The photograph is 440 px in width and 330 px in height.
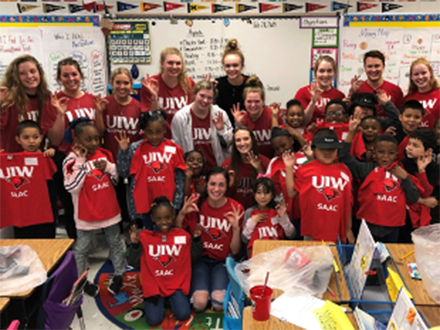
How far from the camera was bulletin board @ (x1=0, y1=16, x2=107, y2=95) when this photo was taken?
4.22 m

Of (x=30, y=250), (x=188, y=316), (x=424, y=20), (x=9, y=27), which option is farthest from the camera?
(x=424, y=20)

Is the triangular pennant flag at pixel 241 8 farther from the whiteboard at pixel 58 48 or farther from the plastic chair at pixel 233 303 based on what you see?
the plastic chair at pixel 233 303

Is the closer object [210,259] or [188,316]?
[188,316]

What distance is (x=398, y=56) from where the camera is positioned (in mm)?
4652

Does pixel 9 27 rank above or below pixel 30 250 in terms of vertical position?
above

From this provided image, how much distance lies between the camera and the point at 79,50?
443 centimetres

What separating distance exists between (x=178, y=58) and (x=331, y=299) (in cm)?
227

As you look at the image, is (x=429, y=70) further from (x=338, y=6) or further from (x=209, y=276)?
(x=209, y=276)

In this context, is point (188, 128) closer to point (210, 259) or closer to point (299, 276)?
point (210, 259)

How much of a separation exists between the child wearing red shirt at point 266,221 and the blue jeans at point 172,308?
23.1 inches

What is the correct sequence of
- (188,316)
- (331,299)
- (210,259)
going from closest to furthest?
1. (331,299)
2. (188,316)
3. (210,259)

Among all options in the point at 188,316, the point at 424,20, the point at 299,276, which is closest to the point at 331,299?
the point at 299,276

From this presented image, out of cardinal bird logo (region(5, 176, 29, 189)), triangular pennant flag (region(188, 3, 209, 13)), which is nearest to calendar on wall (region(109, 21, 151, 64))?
triangular pennant flag (region(188, 3, 209, 13))

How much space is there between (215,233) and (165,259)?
43 centimetres
